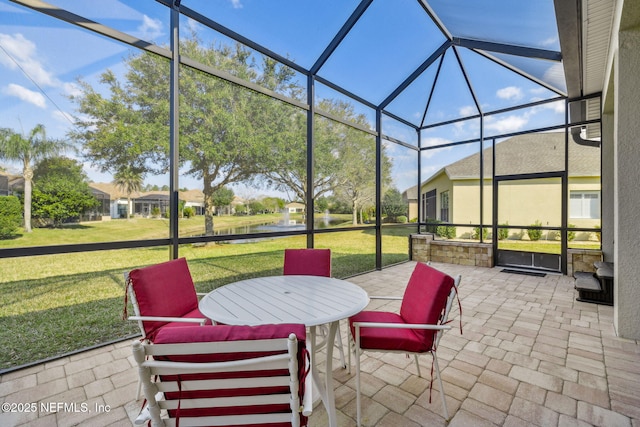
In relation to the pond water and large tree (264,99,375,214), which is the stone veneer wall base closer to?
the pond water

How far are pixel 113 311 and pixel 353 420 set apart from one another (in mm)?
3805

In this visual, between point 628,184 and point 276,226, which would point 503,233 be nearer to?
point 628,184

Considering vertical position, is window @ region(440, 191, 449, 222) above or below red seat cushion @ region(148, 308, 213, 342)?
above

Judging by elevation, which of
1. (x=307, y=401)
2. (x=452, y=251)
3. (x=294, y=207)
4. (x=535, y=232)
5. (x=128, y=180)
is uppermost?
(x=128, y=180)

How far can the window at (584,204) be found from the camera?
5.58 m

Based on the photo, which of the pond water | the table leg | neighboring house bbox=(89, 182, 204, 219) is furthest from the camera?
the pond water

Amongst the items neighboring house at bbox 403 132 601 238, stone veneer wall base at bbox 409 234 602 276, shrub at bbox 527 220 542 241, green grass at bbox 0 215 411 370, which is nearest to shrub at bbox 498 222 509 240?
neighboring house at bbox 403 132 601 238

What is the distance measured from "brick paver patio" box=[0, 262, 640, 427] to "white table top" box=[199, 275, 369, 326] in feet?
2.34

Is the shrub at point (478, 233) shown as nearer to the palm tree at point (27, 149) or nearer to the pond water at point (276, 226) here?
the pond water at point (276, 226)

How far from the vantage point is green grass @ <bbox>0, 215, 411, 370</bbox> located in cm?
300

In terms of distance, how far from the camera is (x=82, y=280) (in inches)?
158

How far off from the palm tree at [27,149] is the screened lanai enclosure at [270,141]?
0.07 feet

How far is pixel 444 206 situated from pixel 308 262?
5619 mm

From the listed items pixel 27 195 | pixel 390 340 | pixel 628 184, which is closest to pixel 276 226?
pixel 27 195
